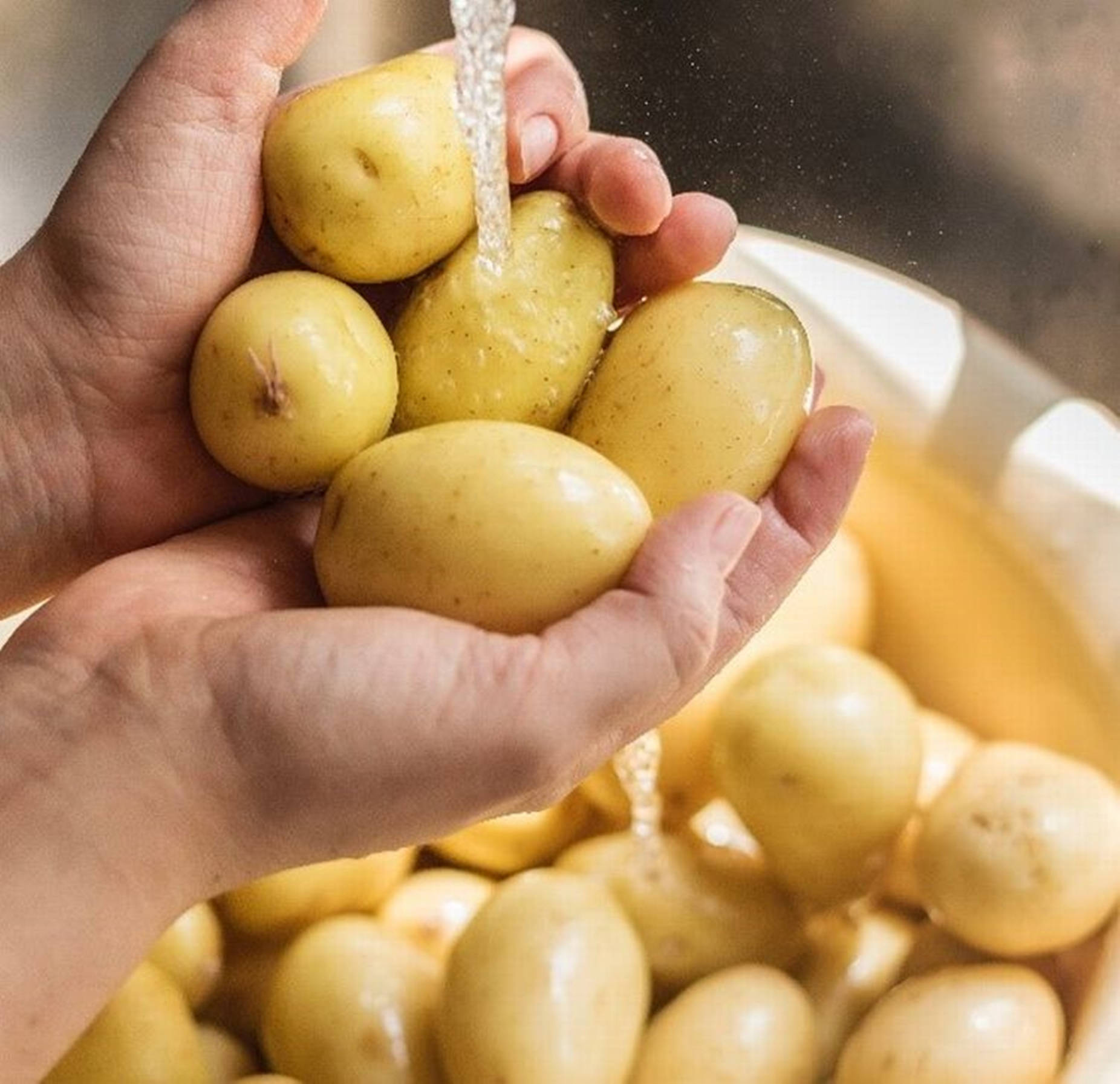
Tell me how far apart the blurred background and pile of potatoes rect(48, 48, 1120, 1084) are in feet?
0.59

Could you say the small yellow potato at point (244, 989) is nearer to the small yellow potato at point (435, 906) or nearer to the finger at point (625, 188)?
the small yellow potato at point (435, 906)

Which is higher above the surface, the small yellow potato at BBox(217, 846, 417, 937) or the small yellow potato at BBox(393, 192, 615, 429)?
the small yellow potato at BBox(393, 192, 615, 429)

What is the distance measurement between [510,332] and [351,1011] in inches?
13.4

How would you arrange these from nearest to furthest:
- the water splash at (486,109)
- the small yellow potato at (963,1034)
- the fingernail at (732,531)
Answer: the fingernail at (732,531) < the water splash at (486,109) < the small yellow potato at (963,1034)

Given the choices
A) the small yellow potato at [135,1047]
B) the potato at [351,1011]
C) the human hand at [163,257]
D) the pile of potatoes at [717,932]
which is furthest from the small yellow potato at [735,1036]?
the human hand at [163,257]

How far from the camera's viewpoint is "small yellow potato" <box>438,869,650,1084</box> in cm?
69

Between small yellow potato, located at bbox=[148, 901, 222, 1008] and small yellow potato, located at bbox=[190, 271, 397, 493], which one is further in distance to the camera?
small yellow potato, located at bbox=[148, 901, 222, 1008]

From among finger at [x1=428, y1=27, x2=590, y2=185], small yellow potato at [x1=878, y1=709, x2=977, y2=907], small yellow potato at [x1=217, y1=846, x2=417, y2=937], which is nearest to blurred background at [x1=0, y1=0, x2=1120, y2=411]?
finger at [x1=428, y1=27, x2=590, y2=185]

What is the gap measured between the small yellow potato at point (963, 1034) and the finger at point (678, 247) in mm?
358

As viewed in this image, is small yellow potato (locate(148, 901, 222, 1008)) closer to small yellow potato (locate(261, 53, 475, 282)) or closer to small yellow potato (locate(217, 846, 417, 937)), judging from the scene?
small yellow potato (locate(217, 846, 417, 937))

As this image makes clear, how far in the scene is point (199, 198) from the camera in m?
0.63

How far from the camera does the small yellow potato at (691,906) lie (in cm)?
79

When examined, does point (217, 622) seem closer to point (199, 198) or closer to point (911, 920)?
point (199, 198)

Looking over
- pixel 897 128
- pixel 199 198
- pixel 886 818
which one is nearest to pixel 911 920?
pixel 886 818
